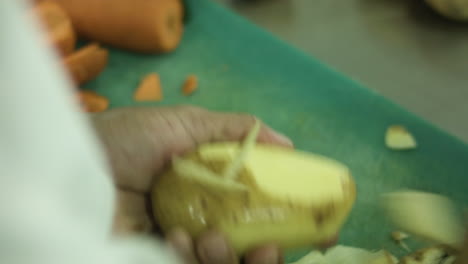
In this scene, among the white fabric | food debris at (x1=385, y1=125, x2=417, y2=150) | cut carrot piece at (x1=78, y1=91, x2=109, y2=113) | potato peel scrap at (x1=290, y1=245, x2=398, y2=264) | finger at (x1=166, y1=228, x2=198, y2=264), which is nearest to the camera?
the white fabric

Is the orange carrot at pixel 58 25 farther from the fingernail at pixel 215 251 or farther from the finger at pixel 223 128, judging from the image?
the fingernail at pixel 215 251

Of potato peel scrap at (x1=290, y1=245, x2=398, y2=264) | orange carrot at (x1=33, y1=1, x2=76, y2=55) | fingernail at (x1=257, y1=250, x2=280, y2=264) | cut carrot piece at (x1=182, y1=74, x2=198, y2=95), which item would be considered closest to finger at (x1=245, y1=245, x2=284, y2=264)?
fingernail at (x1=257, y1=250, x2=280, y2=264)

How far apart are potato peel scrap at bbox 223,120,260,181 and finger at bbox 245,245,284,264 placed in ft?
0.23

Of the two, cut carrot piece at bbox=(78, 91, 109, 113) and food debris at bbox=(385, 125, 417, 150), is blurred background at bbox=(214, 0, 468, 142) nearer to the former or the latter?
food debris at bbox=(385, 125, 417, 150)

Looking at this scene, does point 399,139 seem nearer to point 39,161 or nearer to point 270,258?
point 270,258

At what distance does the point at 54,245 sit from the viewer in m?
0.22

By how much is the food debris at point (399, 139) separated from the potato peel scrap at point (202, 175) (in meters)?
0.29

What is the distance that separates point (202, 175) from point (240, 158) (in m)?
0.04

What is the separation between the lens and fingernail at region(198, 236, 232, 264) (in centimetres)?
50

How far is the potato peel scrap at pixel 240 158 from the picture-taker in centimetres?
52

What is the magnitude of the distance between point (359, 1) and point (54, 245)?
84 centimetres

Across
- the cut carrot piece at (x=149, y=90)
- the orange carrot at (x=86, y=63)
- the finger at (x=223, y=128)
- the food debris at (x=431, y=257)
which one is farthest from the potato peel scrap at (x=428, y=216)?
the orange carrot at (x=86, y=63)

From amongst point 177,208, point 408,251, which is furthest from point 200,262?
point 408,251

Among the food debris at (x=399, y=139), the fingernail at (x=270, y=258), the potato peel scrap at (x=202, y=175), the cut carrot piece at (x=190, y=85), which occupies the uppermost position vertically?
the potato peel scrap at (x=202, y=175)
